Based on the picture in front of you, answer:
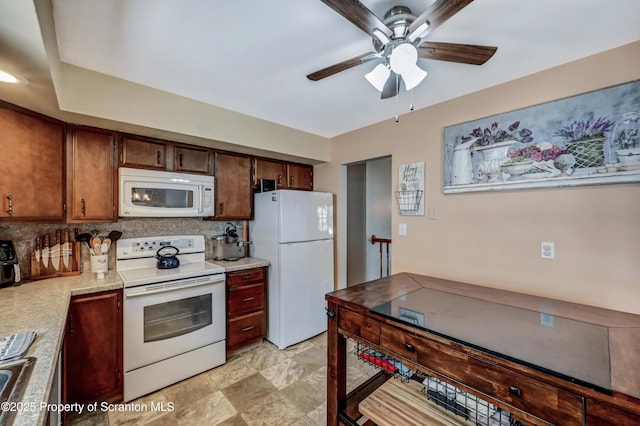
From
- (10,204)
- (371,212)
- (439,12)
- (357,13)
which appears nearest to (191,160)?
(10,204)

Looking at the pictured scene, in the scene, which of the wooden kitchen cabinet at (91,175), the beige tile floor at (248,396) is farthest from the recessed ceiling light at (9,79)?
the beige tile floor at (248,396)

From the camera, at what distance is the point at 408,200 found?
8.16ft

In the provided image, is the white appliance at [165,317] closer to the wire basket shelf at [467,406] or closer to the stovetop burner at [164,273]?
the stovetop burner at [164,273]

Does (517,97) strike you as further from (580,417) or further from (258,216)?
(258,216)

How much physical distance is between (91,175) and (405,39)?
8.02 ft

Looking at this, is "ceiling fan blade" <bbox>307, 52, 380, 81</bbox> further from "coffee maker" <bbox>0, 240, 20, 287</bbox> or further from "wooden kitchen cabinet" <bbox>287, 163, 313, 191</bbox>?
"coffee maker" <bbox>0, 240, 20, 287</bbox>

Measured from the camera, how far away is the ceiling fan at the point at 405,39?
102 centimetres

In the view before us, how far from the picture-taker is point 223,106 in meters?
2.40

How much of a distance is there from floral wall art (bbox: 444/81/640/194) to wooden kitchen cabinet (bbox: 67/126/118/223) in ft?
9.21

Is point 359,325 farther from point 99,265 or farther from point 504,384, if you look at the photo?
point 99,265

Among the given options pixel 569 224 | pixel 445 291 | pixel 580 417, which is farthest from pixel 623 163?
pixel 580 417

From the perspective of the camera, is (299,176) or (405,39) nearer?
(405,39)

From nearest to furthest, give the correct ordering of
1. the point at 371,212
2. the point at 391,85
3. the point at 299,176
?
the point at 391,85 < the point at 299,176 < the point at 371,212

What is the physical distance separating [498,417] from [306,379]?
4.96 ft
